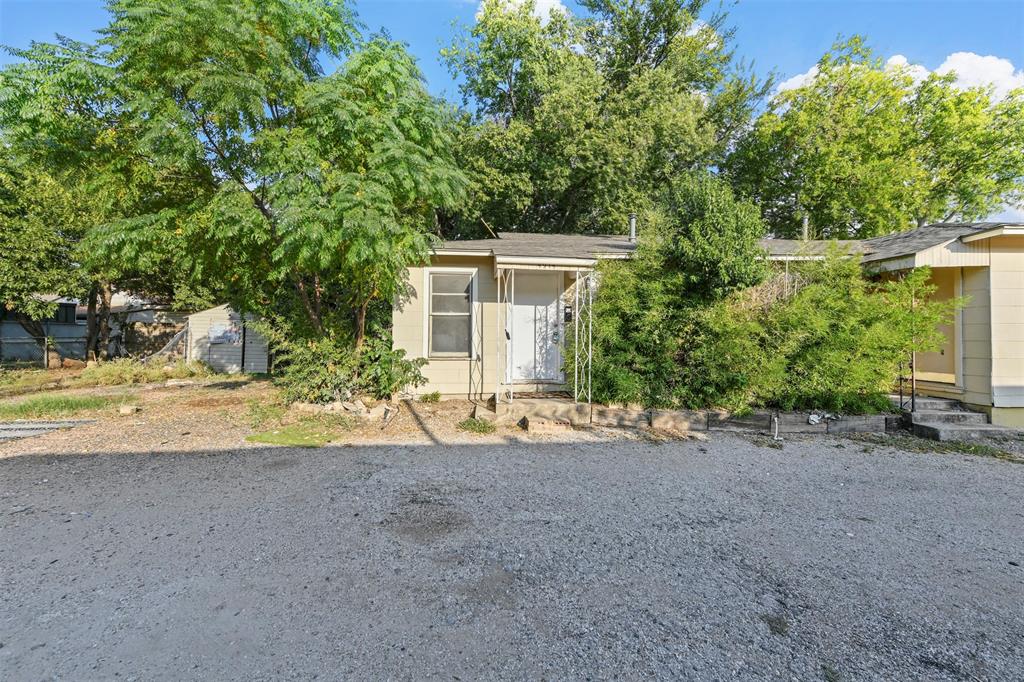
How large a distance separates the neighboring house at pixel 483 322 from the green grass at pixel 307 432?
1.88m

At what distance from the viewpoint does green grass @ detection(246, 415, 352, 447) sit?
5789 mm

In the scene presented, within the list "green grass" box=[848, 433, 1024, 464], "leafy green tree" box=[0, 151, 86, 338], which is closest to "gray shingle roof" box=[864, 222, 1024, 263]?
"green grass" box=[848, 433, 1024, 464]

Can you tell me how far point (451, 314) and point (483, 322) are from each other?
1.94 ft

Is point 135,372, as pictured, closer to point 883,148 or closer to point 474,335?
point 474,335

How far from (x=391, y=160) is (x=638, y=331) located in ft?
13.9

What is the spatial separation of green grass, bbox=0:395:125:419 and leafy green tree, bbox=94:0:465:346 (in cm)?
330

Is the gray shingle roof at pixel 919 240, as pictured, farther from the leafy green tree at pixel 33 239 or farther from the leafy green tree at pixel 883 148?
the leafy green tree at pixel 33 239

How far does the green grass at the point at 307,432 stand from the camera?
19.0 feet

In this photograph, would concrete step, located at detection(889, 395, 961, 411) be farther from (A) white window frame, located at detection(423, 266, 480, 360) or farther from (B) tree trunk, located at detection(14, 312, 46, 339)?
(B) tree trunk, located at detection(14, 312, 46, 339)

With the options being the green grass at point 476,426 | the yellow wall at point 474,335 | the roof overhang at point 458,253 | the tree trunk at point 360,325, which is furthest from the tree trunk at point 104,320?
the green grass at point 476,426

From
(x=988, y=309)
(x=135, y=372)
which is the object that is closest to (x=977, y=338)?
(x=988, y=309)

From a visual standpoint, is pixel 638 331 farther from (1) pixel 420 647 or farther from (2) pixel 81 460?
(2) pixel 81 460

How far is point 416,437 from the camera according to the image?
611cm

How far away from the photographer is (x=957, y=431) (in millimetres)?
6207
